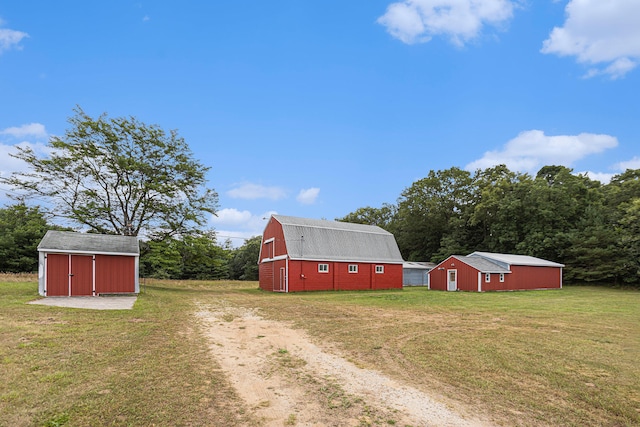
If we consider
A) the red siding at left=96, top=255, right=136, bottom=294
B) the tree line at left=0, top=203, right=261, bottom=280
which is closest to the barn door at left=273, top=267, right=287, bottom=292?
the tree line at left=0, top=203, right=261, bottom=280

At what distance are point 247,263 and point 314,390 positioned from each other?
204 ft

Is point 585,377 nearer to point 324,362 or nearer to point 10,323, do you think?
point 324,362

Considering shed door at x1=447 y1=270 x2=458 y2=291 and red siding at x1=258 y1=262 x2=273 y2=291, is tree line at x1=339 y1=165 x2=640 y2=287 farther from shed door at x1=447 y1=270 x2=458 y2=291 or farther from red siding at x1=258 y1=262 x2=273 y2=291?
red siding at x1=258 y1=262 x2=273 y2=291

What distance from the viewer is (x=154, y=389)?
5.75 m

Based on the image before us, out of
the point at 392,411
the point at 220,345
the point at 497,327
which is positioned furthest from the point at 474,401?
the point at 497,327

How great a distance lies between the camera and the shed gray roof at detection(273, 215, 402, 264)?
2928cm

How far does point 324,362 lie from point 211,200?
25.3 m

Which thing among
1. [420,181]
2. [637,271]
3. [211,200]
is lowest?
[637,271]

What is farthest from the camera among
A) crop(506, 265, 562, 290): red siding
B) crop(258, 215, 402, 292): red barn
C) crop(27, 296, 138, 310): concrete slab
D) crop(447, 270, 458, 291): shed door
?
crop(506, 265, 562, 290): red siding

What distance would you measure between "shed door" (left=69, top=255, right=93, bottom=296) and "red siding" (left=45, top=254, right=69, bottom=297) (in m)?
0.24

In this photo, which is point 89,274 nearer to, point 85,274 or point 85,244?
point 85,274

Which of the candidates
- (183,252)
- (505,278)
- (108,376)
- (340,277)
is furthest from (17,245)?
(505,278)

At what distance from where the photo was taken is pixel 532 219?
4378 cm

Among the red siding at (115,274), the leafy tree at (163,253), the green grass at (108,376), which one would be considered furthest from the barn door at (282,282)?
the green grass at (108,376)
